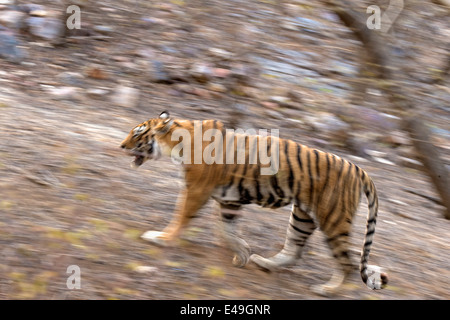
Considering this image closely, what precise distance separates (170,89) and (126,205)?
13.7 feet

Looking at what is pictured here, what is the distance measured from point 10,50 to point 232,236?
19.6ft

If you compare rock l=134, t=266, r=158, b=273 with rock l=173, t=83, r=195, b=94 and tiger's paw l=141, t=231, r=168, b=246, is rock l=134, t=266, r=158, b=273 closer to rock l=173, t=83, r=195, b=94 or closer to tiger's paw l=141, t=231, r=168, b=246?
tiger's paw l=141, t=231, r=168, b=246

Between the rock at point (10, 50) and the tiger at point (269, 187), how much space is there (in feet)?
16.7

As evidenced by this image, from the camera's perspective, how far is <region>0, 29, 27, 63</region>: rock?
9.76 metres

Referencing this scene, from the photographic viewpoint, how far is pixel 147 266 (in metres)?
5.00

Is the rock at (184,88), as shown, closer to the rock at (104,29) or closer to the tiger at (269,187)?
the rock at (104,29)

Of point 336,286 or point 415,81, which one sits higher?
point 415,81

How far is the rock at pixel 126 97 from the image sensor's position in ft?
30.0

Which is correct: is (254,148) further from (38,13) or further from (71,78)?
(38,13)

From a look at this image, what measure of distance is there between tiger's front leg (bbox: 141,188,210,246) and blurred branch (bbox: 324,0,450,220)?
1.86m

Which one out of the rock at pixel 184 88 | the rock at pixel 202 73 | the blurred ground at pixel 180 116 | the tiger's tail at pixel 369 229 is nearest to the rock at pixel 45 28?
the blurred ground at pixel 180 116
